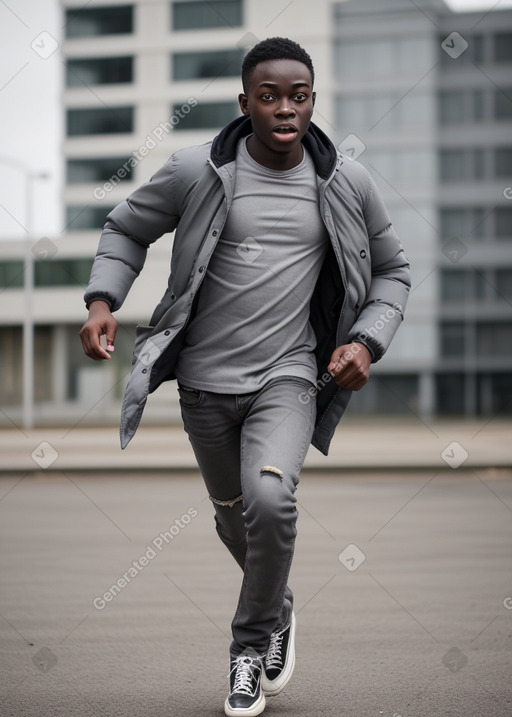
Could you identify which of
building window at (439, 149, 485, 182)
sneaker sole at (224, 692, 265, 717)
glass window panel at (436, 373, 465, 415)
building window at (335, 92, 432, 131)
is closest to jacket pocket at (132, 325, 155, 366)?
sneaker sole at (224, 692, 265, 717)

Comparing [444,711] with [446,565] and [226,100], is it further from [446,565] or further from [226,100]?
[226,100]

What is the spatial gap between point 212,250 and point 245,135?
495 mm

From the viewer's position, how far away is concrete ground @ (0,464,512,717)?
4.09m

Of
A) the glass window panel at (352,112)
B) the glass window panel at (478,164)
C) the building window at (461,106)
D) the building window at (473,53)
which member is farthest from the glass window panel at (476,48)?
the glass window panel at (352,112)

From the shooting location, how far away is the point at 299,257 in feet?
12.3

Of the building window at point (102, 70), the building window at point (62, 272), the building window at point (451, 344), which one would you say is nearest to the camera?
the building window at point (62, 272)

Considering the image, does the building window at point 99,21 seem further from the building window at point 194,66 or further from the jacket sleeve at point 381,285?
the jacket sleeve at point 381,285

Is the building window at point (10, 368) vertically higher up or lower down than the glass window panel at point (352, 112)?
lower down

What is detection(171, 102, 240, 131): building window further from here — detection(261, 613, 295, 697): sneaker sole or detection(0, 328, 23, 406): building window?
detection(261, 613, 295, 697): sneaker sole

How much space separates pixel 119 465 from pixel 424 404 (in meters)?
39.1

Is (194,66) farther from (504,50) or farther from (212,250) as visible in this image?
(212,250)

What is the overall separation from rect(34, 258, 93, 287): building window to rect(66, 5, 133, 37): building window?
10021 mm

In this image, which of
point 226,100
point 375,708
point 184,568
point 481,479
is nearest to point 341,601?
point 184,568

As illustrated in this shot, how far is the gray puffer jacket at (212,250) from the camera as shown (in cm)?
374
